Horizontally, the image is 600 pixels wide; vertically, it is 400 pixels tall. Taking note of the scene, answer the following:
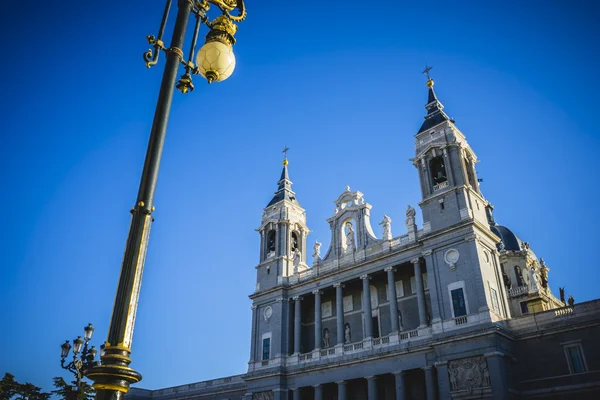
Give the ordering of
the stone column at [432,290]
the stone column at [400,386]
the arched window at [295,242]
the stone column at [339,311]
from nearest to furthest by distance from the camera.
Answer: the stone column at [400,386]
the stone column at [432,290]
the stone column at [339,311]
the arched window at [295,242]

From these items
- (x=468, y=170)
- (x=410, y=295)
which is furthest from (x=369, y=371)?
(x=468, y=170)

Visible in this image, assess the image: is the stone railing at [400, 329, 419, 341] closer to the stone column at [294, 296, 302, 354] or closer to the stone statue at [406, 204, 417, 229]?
the stone statue at [406, 204, 417, 229]

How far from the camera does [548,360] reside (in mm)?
29031

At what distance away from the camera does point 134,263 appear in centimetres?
570

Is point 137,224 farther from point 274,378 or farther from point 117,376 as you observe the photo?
point 274,378

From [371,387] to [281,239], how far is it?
668 inches

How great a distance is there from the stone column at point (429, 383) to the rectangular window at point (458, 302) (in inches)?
157

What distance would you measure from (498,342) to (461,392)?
12.3ft

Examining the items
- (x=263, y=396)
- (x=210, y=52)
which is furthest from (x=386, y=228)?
(x=210, y=52)

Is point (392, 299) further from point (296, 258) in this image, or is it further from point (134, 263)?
point (134, 263)

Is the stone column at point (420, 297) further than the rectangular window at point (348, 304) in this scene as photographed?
No

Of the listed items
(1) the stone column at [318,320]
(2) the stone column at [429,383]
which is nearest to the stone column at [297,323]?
(1) the stone column at [318,320]

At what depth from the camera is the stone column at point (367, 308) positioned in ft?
118

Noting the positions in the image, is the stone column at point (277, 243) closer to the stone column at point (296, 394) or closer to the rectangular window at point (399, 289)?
the rectangular window at point (399, 289)
